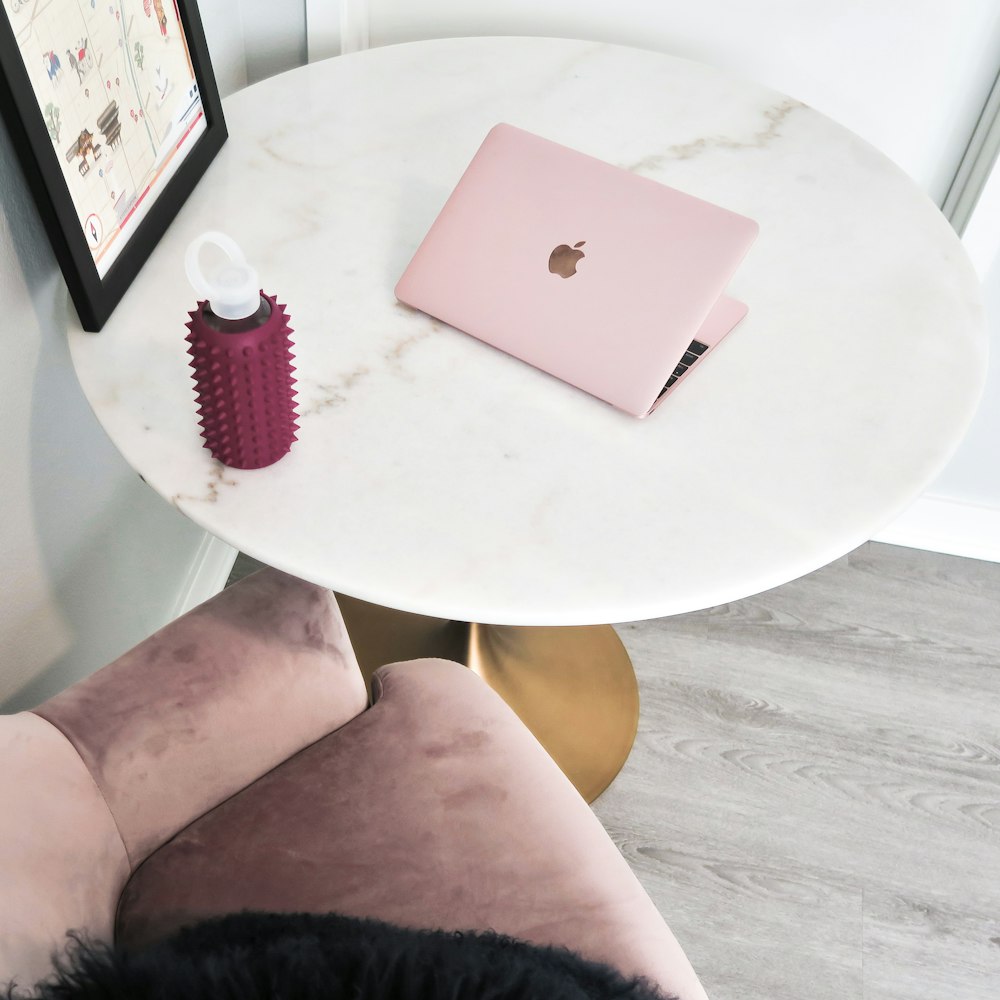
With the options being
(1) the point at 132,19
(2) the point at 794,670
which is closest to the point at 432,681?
(1) the point at 132,19

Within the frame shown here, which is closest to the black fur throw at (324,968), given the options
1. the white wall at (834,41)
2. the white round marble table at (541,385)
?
the white round marble table at (541,385)

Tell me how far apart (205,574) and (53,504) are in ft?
1.43

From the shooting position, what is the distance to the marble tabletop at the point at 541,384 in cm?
71

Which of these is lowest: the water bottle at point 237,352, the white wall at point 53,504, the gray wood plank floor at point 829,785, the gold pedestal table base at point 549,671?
the gray wood plank floor at point 829,785

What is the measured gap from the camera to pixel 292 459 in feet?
2.48

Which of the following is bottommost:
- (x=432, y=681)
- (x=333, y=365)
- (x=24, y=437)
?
(x=432, y=681)

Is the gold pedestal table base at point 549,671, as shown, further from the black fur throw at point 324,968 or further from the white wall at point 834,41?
the white wall at point 834,41

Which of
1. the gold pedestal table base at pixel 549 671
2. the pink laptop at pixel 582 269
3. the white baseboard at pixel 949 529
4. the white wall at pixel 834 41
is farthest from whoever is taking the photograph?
the white baseboard at pixel 949 529

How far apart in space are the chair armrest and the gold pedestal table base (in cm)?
50

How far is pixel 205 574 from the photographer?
1430 millimetres

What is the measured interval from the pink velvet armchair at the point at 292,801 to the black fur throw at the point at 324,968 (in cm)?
9

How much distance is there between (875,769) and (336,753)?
2.93 ft

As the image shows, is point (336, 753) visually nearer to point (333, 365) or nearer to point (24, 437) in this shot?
point (333, 365)

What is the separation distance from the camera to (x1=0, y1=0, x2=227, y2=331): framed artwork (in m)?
0.73
